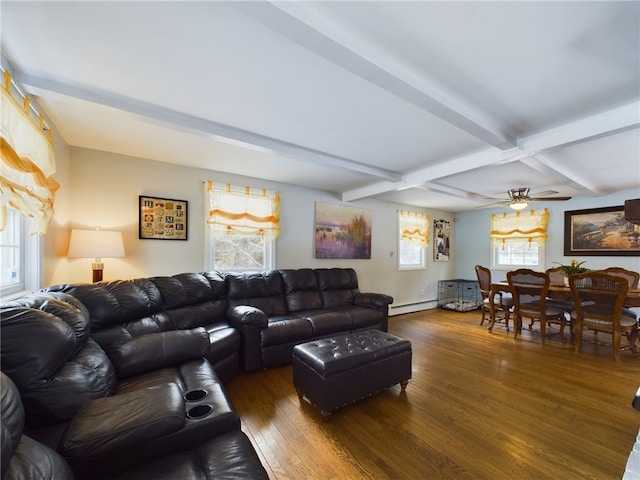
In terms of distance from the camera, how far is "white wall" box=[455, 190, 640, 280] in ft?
14.9

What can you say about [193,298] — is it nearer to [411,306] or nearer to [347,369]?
[347,369]

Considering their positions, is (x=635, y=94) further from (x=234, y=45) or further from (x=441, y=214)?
(x=441, y=214)

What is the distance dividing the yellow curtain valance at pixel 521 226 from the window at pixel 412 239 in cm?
140

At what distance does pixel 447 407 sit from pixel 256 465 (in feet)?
5.92

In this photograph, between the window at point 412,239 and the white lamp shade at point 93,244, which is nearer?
the white lamp shade at point 93,244

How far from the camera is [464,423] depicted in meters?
2.03

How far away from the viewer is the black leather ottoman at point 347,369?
6.76ft

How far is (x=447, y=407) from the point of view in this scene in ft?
7.35

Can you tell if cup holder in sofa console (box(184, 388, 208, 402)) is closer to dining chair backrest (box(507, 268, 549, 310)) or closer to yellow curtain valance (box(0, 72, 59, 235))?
yellow curtain valance (box(0, 72, 59, 235))

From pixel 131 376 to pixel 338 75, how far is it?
94.2 inches

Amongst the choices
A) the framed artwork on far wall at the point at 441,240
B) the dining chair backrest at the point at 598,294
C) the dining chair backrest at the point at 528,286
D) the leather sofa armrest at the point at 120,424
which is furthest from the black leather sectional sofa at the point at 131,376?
the framed artwork on far wall at the point at 441,240

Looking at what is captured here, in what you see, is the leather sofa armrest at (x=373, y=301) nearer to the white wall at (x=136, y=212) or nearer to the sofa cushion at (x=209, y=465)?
the white wall at (x=136, y=212)

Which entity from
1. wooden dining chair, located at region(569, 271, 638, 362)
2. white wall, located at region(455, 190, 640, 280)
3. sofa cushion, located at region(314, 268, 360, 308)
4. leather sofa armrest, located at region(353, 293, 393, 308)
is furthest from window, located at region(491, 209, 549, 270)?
sofa cushion, located at region(314, 268, 360, 308)

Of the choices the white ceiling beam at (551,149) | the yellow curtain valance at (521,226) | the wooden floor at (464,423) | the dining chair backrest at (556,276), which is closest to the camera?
the wooden floor at (464,423)
